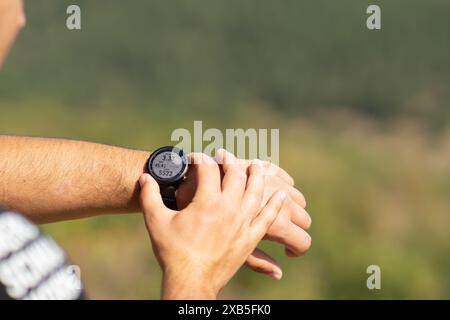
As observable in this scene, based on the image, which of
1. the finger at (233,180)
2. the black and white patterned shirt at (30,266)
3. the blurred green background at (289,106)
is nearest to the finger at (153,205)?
the finger at (233,180)

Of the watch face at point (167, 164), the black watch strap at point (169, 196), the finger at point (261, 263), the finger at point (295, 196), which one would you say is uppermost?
the watch face at point (167, 164)

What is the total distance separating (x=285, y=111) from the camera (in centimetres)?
707

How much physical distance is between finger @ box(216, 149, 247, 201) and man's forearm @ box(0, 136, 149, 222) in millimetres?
312

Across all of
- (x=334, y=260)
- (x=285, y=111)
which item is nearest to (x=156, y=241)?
(x=334, y=260)

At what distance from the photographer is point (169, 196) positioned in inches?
85.7

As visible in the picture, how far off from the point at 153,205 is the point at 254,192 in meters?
0.23

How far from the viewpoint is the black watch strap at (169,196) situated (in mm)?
2172

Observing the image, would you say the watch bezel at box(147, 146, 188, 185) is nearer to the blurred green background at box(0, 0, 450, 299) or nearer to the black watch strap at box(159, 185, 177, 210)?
the black watch strap at box(159, 185, 177, 210)

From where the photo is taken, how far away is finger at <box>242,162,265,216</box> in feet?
6.48

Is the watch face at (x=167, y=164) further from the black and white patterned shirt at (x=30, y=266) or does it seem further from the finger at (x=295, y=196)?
the black and white patterned shirt at (x=30, y=266)

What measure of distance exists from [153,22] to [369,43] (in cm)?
194

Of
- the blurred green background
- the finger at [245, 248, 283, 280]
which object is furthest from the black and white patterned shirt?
the blurred green background

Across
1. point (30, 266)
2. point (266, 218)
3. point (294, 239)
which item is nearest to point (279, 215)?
point (294, 239)

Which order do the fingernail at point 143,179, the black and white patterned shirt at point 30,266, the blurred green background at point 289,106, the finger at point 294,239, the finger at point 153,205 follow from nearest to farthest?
the black and white patterned shirt at point 30,266, the finger at point 153,205, the fingernail at point 143,179, the finger at point 294,239, the blurred green background at point 289,106
